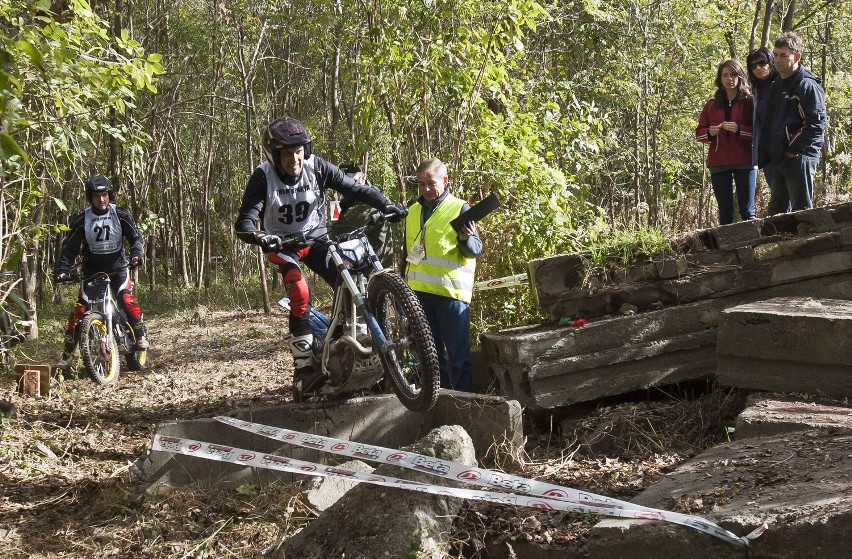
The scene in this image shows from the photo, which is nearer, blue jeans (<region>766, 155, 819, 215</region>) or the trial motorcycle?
the trial motorcycle

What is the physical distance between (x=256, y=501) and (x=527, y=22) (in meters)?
5.17

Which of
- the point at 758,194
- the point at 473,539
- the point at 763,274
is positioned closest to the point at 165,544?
the point at 473,539

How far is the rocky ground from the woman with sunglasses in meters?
2.57

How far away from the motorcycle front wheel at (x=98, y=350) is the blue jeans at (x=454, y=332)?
4.19 meters

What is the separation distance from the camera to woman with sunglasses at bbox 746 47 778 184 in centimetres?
777

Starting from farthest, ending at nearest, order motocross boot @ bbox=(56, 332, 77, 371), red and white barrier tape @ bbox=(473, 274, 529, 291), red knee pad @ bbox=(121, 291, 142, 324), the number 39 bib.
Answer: red knee pad @ bbox=(121, 291, 142, 324), the number 39 bib, motocross boot @ bbox=(56, 332, 77, 371), red and white barrier tape @ bbox=(473, 274, 529, 291)

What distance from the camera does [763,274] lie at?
251 inches

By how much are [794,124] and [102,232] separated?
6904mm

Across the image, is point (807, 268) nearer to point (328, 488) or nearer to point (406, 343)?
point (406, 343)

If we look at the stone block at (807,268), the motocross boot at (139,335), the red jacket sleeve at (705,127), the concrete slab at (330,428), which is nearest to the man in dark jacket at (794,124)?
Answer: the red jacket sleeve at (705,127)

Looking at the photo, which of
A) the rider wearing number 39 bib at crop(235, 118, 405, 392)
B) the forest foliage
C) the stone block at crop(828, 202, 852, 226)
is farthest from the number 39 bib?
the stone block at crop(828, 202, 852, 226)

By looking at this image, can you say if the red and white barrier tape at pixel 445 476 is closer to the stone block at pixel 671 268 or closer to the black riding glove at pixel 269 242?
the black riding glove at pixel 269 242

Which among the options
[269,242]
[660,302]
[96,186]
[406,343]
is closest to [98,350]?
[96,186]

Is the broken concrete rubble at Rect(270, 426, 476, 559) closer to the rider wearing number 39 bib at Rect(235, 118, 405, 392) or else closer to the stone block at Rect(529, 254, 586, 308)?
the rider wearing number 39 bib at Rect(235, 118, 405, 392)
